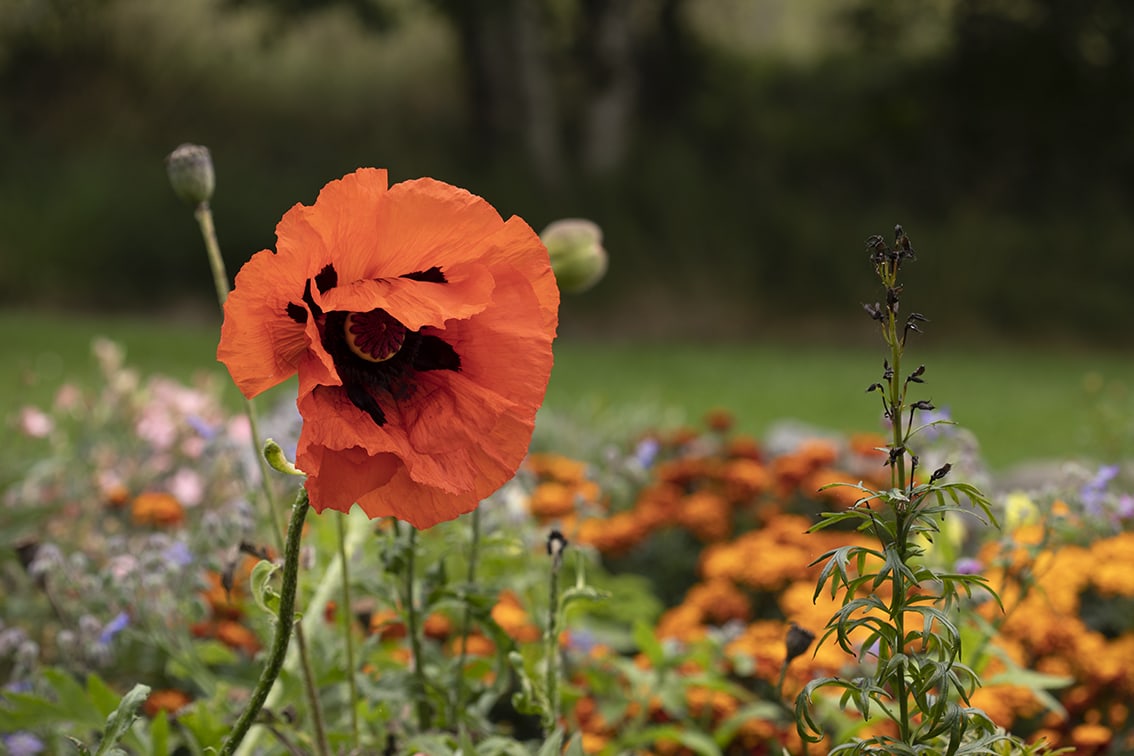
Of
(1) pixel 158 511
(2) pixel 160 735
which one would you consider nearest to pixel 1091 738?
(2) pixel 160 735

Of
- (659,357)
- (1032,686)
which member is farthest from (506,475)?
(659,357)

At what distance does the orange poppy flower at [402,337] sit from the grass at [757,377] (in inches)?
162

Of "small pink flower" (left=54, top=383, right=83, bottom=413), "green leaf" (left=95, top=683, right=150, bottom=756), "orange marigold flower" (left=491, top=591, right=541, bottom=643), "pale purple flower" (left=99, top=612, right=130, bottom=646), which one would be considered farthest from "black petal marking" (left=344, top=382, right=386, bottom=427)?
"small pink flower" (left=54, top=383, right=83, bottom=413)

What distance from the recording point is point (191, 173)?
1.26 metres

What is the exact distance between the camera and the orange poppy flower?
2.75ft

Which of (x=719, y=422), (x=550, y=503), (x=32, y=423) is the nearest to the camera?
(x=32, y=423)

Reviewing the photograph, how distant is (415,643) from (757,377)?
874 centimetres

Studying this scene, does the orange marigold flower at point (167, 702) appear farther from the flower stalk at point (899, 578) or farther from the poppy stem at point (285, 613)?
the flower stalk at point (899, 578)

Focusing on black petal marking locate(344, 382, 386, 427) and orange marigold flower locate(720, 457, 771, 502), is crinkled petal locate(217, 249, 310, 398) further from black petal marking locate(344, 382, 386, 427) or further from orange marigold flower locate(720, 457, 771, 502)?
orange marigold flower locate(720, 457, 771, 502)

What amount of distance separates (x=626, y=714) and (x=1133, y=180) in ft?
48.0

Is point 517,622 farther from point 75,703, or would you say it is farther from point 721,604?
point 75,703

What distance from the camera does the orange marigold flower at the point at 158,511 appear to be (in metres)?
2.29

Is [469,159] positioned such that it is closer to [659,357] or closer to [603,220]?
[603,220]

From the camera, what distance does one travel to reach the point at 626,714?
6.61ft
